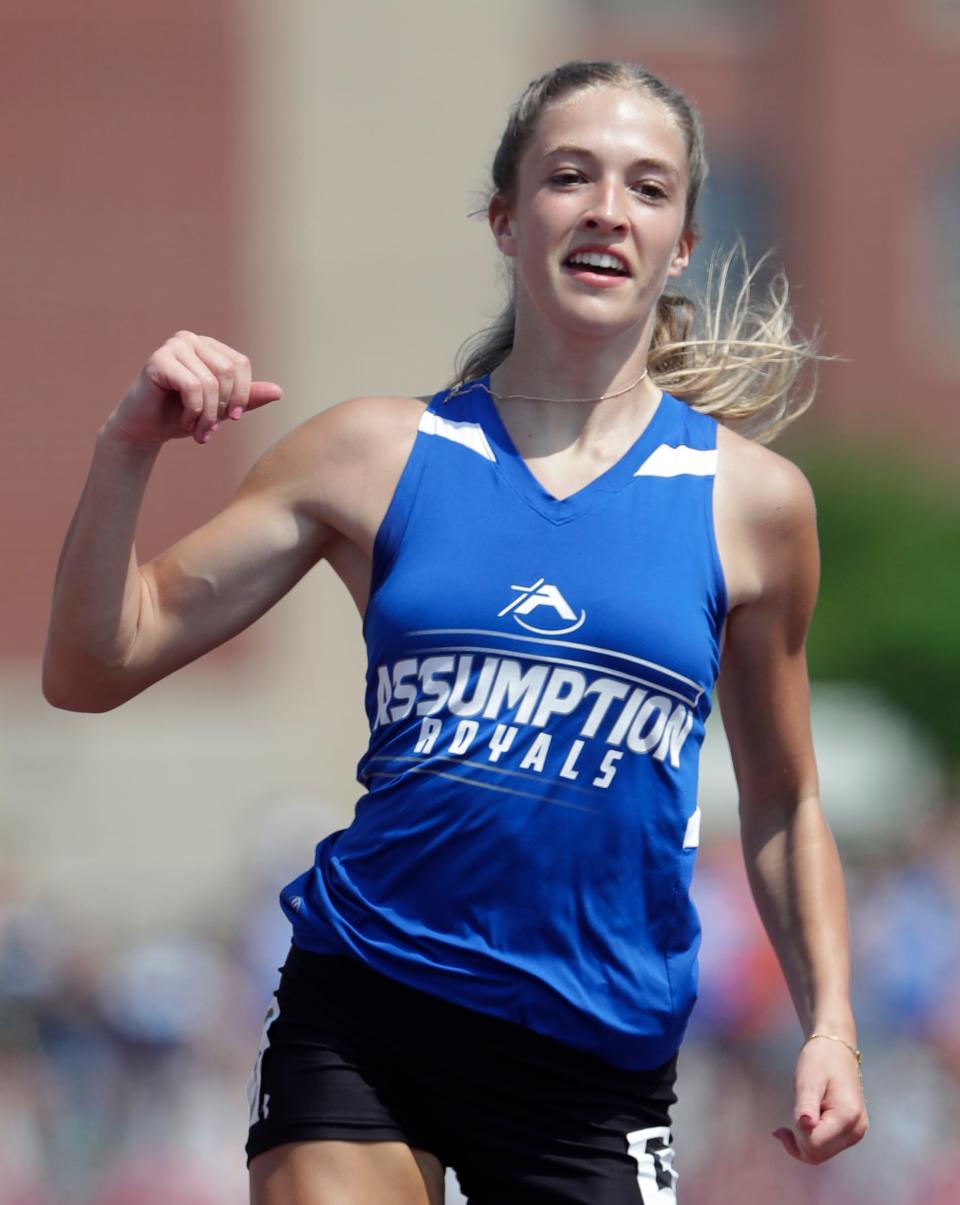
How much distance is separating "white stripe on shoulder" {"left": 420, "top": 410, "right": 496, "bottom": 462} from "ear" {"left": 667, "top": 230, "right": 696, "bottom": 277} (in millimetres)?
412

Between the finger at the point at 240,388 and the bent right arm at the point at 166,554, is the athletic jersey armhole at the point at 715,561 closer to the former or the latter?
the bent right arm at the point at 166,554

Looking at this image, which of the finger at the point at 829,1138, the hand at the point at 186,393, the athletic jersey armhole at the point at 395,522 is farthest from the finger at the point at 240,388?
the finger at the point at 829,1138

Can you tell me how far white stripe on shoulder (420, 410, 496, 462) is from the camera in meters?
2.82

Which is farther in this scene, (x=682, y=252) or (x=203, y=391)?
(x=682, y=252)

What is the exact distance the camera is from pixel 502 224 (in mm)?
3059

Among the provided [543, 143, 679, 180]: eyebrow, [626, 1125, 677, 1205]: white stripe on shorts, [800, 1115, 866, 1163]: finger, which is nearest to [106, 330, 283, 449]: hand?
[543, 143, 679, 180]: eyebrow

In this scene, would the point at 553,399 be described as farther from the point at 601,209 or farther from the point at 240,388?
the point at 240,388

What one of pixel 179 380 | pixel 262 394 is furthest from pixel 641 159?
pixel 179 380

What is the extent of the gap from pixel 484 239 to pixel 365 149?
219 cm

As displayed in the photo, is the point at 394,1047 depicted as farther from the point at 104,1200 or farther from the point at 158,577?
the point at 104,1200

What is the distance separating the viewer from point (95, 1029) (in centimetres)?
751

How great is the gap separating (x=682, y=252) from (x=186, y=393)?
92cm

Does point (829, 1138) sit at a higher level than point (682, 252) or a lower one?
lower

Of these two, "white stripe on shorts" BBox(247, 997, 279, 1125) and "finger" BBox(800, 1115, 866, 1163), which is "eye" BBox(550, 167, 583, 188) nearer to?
"white stripe on shorts" BBox(247, 997, 279, 1125)
